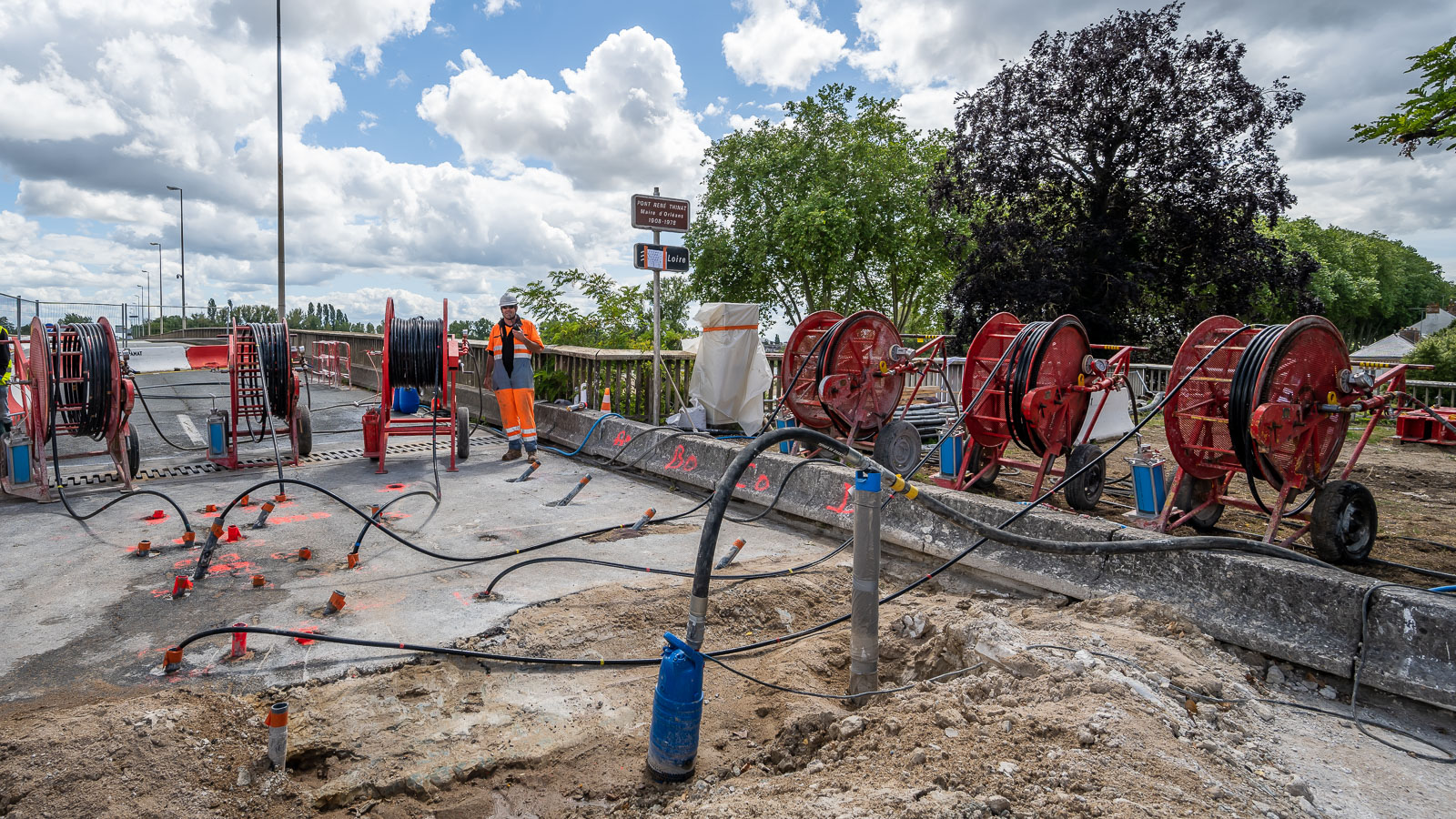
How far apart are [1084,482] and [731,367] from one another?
5.92 m

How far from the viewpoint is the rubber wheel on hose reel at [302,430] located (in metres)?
9.95

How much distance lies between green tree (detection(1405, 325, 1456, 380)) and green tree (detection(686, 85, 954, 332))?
13353 mm

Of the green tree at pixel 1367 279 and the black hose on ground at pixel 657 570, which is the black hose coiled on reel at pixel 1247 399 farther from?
the green tree at pixel 1367 279

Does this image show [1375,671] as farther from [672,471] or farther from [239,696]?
[672,471]

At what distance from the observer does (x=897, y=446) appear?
29.7 ft

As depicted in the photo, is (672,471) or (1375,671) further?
(672,471)

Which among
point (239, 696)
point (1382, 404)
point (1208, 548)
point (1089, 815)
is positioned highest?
point (1382, 404)

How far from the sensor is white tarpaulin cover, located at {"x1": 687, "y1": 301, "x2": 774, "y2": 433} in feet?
39.3

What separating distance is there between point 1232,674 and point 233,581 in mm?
6043

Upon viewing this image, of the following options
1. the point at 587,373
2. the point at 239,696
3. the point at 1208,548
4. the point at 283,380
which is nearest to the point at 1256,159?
the point at 587,373

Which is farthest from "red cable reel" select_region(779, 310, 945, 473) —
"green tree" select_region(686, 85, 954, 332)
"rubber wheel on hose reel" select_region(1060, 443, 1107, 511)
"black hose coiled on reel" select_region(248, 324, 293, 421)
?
"green tree" select_region(686, 85, 954, 332)

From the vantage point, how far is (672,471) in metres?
9.37

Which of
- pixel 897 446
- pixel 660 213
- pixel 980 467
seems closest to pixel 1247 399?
pixel 980 467

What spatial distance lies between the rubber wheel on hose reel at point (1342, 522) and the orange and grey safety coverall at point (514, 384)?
8313mm
